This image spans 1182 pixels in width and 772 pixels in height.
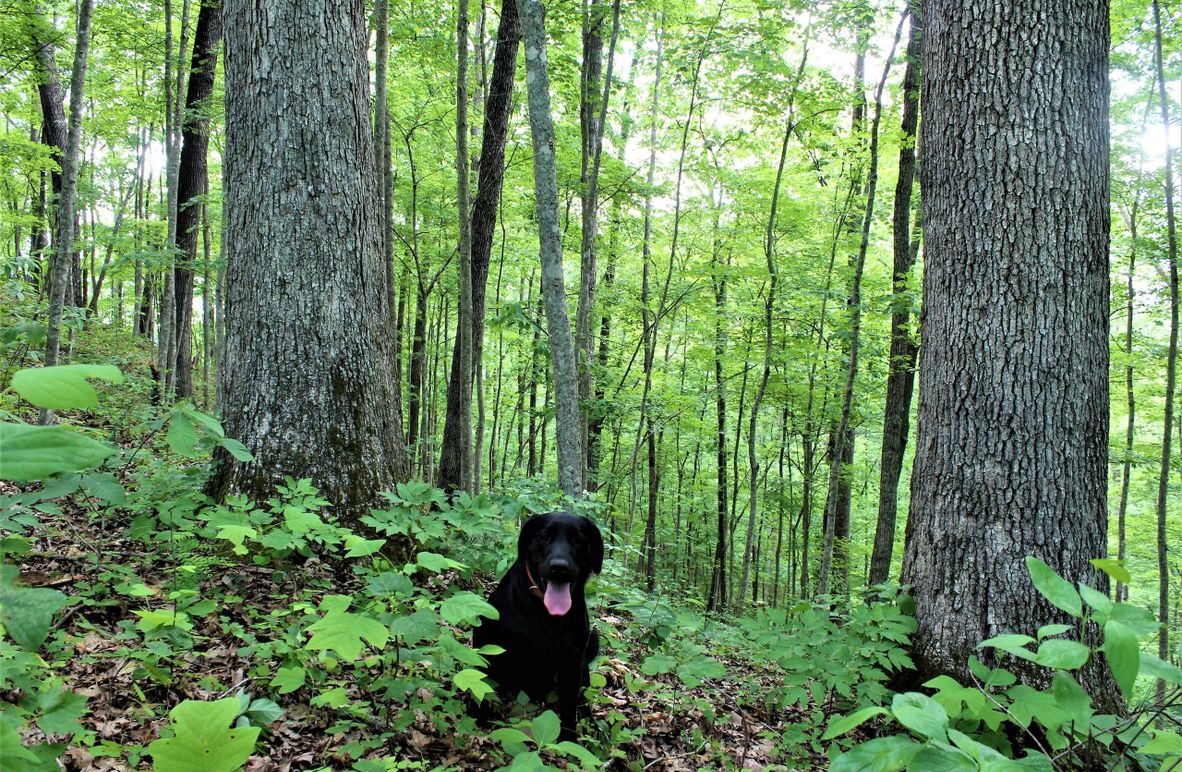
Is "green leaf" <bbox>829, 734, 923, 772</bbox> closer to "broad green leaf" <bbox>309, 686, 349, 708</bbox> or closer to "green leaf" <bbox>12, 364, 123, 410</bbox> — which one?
"green leaf" <bbox>12, 364, 123, 410</bbox>

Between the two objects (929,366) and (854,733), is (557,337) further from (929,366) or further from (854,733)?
(854,733)

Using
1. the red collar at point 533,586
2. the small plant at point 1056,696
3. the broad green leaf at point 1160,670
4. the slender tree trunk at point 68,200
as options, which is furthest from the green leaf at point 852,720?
the slender tree trunk at point 68,200

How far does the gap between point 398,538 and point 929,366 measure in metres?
3.61

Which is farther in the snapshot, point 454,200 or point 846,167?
point 454,200

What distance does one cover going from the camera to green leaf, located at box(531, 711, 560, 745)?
6.34ft

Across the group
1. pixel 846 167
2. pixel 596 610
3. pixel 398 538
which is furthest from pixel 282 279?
pixel 846 167

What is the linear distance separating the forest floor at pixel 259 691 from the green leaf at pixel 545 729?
654 mm

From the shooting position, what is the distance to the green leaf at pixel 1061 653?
1.34 m

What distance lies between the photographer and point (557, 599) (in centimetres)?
297

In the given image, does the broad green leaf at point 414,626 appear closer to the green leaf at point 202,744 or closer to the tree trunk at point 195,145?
the green leaf at point 202,744

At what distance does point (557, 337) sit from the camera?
5625 millimetres

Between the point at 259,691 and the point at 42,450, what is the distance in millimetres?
2215

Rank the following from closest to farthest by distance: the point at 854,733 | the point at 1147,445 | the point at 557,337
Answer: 1. the point at 854,733
2. the point at 557,337
3. the point at 1147,445

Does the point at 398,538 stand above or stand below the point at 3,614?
below
